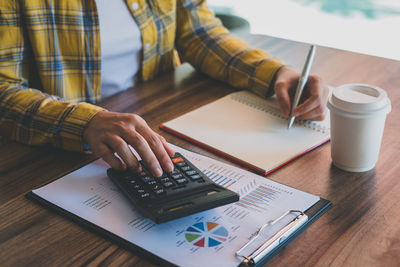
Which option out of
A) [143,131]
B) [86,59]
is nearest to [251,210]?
[143,131]

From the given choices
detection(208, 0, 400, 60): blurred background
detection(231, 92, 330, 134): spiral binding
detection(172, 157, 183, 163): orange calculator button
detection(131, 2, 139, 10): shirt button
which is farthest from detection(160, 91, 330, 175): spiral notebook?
detection(208, 0, 400, 60): blurred background

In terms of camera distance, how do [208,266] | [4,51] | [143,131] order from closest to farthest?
[208,266] → [143,131] → [4,51]

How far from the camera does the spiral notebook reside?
2.90ft

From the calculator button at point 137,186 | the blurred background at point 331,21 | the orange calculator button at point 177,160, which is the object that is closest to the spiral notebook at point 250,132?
the orange calculator button at point 177,160

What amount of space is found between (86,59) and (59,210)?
551 mm

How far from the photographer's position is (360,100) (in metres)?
0.78

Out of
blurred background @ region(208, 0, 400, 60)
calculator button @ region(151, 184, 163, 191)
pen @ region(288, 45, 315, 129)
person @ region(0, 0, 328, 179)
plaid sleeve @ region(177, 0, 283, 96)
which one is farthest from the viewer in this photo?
blurred background @ region(208, 0, 400, 60)

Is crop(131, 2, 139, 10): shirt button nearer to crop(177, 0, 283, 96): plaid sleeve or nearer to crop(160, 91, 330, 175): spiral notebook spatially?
crop(177, 0, 283, 96): plaid sleeve

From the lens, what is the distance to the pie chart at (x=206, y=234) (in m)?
0.65

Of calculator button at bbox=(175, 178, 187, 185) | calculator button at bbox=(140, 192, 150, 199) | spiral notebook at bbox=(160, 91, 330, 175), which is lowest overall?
spiral notebook at bbox=(160, 91, 330, 175)

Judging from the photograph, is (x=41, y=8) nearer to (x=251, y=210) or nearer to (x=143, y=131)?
(x=143, y=131)

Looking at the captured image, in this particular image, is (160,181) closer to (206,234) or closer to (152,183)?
(152,183)

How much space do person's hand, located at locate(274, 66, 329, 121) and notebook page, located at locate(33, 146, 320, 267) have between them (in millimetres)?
257

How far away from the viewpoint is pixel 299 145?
92 cm
